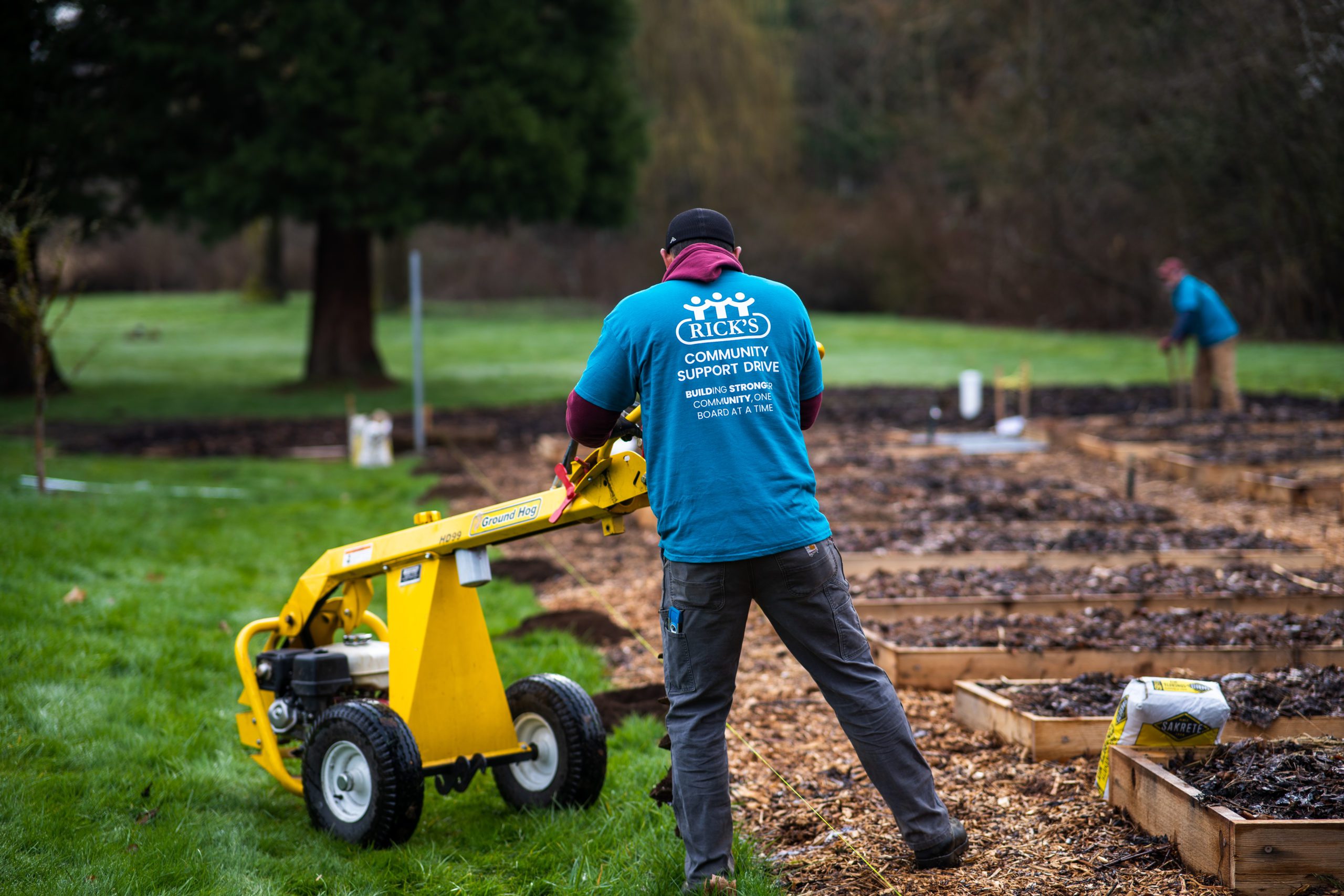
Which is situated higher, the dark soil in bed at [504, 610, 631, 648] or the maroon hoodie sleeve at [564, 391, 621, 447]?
the maroon hoodie sleeve at [564, 391, 621, 447]

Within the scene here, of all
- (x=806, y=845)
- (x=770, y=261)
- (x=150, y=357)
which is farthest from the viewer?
(x=770, y=261)

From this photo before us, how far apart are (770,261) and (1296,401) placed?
24.3 meters

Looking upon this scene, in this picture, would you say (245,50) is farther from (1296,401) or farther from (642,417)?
(642,417)

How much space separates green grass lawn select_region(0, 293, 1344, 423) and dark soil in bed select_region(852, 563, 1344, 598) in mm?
11043

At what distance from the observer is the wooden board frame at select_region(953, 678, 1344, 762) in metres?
4.31

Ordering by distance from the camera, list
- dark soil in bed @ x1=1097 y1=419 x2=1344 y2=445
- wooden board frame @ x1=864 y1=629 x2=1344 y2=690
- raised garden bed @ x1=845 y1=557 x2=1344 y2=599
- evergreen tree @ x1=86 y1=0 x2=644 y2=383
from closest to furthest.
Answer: wooden board frame @ x1=864 y1=629 x2=1344 y2=690 < raised garden bed @ x1=845 y1=557 x2=1344 y2=599 < dark soil in bed @ x1=1097 y1=419 x2=1344 y2=445 < evergreen tree @ x1=86 y1=0 x2=644 y2=383

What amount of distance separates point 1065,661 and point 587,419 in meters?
2.89

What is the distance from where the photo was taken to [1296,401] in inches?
614

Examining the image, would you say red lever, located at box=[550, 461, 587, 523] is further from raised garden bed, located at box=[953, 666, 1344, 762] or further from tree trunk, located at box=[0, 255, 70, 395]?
tree trunk, located at box=[0, 255, 70, 395]

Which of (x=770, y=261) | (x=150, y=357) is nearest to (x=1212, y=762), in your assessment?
(x=150, y=357)

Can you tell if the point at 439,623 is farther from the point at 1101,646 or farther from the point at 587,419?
the point at 1101,646

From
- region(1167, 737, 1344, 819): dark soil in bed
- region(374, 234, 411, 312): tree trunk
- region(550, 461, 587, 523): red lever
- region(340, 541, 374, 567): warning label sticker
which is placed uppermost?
region(374, 234, 411, 312): tree trunk

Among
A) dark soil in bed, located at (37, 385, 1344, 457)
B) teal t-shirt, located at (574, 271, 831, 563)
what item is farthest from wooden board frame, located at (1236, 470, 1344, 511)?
teal t-shirt, located at (574, 271, 831, 563)

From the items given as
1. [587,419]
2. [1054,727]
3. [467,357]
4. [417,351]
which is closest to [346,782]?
[587,419]
